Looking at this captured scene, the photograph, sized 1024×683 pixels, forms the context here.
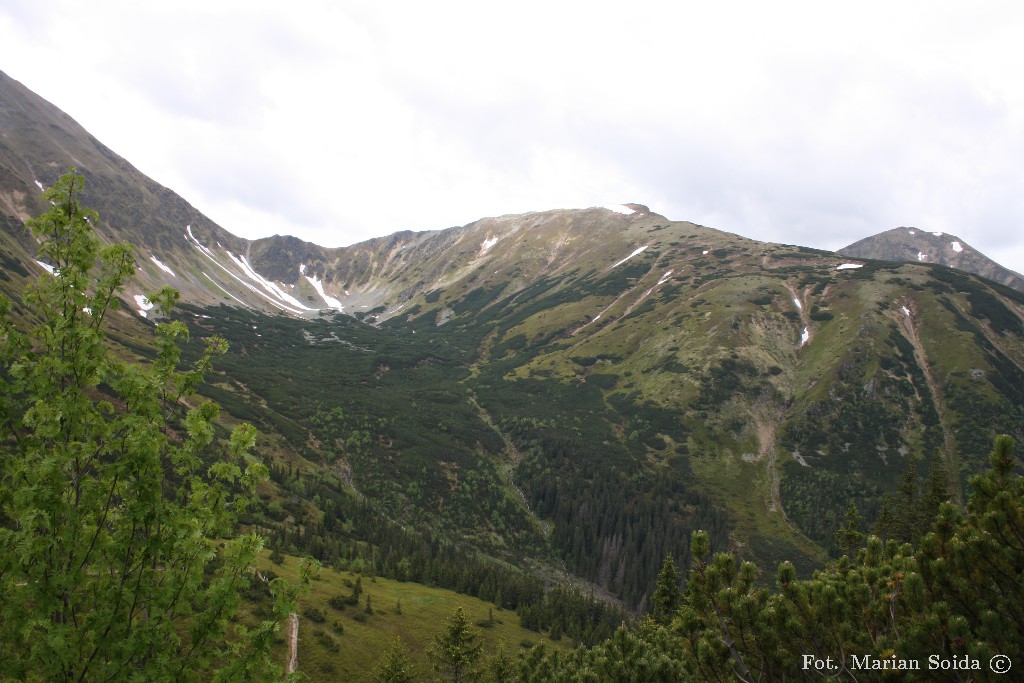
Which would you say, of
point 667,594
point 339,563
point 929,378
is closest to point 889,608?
point 667,594

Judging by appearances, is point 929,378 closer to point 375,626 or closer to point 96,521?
point 375,626

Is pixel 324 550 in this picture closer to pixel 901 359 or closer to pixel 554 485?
pixel 554 485

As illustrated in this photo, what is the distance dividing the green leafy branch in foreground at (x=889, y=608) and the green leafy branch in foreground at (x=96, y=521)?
8.69 m

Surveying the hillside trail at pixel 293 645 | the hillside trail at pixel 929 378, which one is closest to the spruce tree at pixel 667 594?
the hillside trail at pixel 293 645

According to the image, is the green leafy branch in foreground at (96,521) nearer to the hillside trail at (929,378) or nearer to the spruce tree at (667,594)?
the spruce tree at (667,594)

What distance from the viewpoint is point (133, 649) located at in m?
5.93

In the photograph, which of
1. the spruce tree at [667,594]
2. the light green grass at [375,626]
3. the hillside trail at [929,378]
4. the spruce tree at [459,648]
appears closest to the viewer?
the light green grass at [375,626]

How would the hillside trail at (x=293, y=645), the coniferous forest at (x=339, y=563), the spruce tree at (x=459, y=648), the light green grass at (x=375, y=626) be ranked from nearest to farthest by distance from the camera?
the coniferous forest at (x=339, y=563) < the hillside trail at (x=293, y=645) < the light green grass at (x=375, y=626) < the spruce tree at (x=459, y=648)

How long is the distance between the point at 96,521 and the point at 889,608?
1327cm

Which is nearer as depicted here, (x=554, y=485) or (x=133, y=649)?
(x=133, y=649)

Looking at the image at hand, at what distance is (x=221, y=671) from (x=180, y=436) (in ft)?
262

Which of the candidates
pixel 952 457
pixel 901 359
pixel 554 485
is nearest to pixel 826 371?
pixel 901 359

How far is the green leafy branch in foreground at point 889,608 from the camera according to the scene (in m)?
7.87

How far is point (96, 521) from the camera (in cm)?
639
